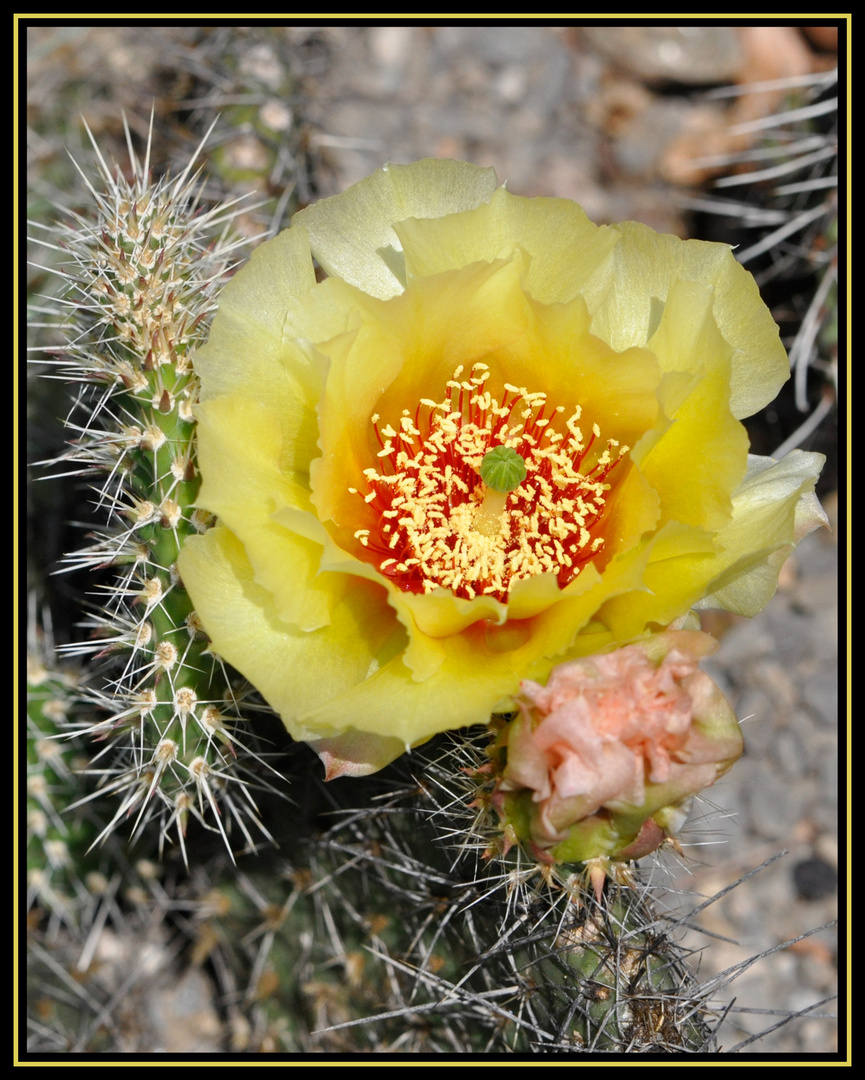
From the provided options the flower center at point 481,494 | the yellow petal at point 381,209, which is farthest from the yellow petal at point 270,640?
the yellow petal at point 381,209

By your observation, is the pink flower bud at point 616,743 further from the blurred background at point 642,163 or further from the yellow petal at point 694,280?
the blurred background at point 642,163

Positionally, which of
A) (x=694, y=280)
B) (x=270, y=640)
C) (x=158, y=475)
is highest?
(x=694, y=280)

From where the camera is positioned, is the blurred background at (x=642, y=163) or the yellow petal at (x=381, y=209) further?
the blurred background at (x=642, y=163)

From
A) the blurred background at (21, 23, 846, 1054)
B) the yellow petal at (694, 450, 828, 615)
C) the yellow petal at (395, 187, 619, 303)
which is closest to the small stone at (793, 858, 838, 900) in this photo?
the blurred background at (21, 23, 846, 1054)

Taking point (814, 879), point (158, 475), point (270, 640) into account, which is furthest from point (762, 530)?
point (814, 879)

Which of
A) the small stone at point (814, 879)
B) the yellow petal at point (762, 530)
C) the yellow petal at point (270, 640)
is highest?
the yellow petal at point (762, 530)

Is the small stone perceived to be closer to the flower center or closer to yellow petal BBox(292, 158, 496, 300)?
the flower center

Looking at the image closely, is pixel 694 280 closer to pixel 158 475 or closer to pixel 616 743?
pixel 616 743
